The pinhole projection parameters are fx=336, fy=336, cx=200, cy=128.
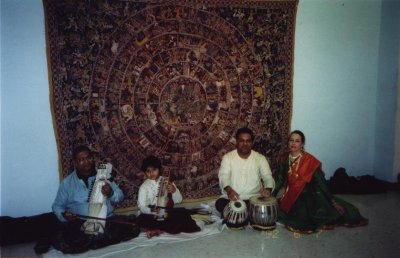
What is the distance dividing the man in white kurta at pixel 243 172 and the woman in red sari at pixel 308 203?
0.24m

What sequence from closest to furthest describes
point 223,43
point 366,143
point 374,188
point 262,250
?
point 262,250 < point 223,43 < point 374,188 < point 366,143

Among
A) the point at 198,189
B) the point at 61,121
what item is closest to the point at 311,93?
the point at 198,189

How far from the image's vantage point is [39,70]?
3.60m

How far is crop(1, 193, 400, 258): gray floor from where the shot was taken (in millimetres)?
2979

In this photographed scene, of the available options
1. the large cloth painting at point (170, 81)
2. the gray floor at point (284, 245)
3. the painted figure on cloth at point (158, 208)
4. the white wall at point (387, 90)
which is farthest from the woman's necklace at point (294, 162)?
the white wall at point (387, 90)

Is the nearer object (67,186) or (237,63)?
(67,186)

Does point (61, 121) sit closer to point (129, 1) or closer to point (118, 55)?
point (118, 55)

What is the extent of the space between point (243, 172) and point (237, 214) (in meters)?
0.59

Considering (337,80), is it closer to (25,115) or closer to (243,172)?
(243,172)

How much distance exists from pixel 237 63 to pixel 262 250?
2.34 meters

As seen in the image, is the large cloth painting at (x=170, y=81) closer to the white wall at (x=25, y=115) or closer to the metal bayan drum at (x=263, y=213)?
the white wall at (x=25, y=115)

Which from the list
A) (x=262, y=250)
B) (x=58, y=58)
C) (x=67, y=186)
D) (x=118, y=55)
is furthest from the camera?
(x=118, y=55)

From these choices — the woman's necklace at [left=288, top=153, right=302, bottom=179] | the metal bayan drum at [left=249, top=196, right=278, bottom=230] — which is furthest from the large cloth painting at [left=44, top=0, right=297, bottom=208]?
the metal bayan drum at [left=249, top=196, right=278, bottom=230]

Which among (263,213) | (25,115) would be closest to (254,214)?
(263,213)
